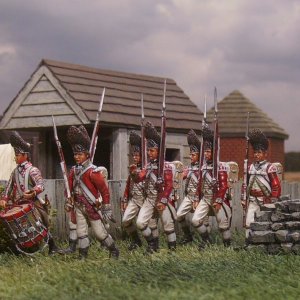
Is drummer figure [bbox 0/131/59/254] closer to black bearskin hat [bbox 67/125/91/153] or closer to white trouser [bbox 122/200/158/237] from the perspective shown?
black bearskin hat [bbox 67/125/91/153]

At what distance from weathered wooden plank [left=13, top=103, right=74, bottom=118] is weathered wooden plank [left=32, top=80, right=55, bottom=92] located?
0.35 meters

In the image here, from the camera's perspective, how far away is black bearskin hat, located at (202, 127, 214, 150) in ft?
47.2

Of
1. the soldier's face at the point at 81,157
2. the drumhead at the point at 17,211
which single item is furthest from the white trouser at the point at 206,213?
the drumhead at the point at 17,211

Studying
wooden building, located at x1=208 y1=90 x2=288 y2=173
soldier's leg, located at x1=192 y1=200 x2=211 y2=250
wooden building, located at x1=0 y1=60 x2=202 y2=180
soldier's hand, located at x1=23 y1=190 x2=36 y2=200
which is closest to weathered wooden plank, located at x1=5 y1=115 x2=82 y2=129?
wooden building, located at x1=0 y1=60 x2=202 y2=180

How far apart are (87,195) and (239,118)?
718 inches

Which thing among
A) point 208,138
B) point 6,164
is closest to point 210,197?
point 208,138

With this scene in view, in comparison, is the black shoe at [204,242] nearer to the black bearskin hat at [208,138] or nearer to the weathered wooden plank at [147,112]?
the black bearskin hat at [208,138]

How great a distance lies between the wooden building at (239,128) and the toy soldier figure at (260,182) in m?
13.3

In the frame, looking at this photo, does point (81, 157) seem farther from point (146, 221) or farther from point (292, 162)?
point (292, 162)

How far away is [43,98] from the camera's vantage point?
19.2 metres

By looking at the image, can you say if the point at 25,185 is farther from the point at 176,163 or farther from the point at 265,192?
the point at 265,192

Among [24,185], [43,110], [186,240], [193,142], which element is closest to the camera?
[24,185]

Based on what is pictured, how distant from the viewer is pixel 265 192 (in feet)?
45.9

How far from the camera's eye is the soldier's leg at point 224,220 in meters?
14.4
